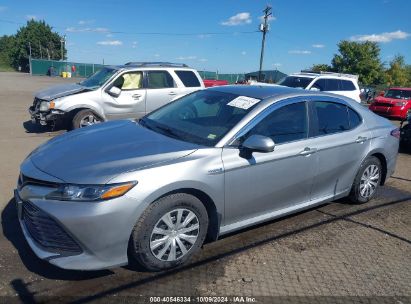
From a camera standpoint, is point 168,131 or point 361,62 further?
Answer: point 361,62

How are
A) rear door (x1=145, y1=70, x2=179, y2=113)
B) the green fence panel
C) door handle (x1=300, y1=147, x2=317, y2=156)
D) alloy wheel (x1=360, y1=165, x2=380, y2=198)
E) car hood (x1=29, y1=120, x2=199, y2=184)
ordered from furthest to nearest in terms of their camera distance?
the green fence panel
rear door (x1=145, y1=70, x2=179, y2=113)
alloy wheel (x1=360, y1=165, x2=380, y2=198)
door handle (x1=300, y1=147, x2=317, y2=156)
car hood (x1=29, y1=120, x2=199, y2=184)

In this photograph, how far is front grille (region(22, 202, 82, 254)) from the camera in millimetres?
3016

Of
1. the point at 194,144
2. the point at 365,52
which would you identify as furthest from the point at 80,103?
the point at 365,52

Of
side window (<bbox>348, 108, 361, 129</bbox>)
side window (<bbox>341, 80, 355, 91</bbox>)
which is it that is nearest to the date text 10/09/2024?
side window (<bbox>348, 108, 361, 129</bbox>)

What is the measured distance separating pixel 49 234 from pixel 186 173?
120 centimetres

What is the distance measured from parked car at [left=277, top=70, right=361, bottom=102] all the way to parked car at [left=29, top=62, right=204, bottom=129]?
5.55 meters

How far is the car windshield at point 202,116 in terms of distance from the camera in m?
3.85

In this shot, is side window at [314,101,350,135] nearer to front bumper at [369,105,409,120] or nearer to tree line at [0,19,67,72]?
front bumper at [369,105,409,120]

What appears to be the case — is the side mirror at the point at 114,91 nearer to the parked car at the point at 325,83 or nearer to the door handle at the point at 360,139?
the door handle at the point at 360,139

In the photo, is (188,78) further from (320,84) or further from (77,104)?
(320,84)

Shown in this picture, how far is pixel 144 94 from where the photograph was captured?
9477 mm

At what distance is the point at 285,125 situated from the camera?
13.7ft

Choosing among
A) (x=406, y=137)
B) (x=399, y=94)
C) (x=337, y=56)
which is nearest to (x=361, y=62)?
(x=337, y=56)

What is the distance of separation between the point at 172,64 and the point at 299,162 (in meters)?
6.87
